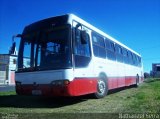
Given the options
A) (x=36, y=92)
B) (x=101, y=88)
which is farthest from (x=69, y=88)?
(x=101, y=88)

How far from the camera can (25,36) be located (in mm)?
11773

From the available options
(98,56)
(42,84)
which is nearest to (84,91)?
(42,84)

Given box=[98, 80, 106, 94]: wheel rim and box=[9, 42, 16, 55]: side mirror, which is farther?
box=[98, 80, 106, 94]: wheel rim

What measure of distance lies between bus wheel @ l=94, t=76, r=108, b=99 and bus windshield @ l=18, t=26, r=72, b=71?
2870 mm

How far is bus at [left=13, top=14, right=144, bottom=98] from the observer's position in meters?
10.2

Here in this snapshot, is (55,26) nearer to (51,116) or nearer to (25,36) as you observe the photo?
(25,36)

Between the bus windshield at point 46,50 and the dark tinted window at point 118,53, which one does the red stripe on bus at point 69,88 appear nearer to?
the bus windshield at point 46,50

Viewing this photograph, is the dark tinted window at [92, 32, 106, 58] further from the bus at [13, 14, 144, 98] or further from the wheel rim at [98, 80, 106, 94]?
the wheel rim at [98, 80, 106, 94]

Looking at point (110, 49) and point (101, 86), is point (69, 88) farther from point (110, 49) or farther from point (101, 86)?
point (110, 49)

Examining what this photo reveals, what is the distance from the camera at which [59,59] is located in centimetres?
1044

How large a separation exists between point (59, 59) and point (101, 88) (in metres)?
3.30

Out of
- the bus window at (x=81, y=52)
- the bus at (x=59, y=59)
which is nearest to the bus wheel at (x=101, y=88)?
the bus at (x=59, y=59)

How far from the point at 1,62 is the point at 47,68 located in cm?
5475

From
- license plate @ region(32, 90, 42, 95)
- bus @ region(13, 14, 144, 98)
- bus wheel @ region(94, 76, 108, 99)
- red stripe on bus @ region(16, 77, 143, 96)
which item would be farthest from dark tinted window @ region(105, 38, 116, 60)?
license plate @ region(32, 90, 42, 95)
